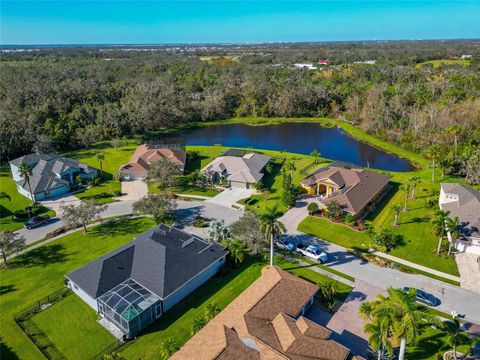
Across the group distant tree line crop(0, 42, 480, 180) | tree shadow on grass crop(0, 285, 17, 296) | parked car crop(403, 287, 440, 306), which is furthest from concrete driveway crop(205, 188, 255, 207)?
distant tree line crop(0, 42, 480, 180)

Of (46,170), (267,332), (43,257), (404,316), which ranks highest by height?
(404,316)

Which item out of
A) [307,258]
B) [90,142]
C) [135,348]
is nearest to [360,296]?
[307,258]

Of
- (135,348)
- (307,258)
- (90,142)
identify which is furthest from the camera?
(90,142)

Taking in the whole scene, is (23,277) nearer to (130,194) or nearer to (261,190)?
(130,194)

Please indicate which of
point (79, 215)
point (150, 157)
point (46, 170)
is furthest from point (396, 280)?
point (46, 170)

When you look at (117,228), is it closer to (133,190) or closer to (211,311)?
(133,190)
